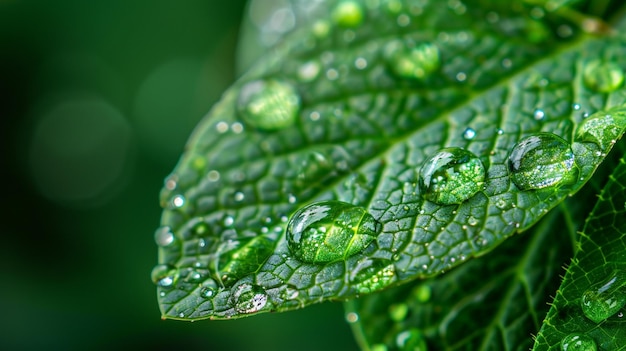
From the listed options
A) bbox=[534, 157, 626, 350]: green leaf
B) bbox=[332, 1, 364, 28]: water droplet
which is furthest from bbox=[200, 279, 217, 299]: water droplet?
bbox=[332, 1, 364, 28]: water droplet

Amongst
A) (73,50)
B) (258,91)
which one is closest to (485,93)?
(258,91)

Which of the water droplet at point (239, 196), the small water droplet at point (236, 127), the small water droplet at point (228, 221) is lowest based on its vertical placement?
the small water droplet at point (228, 221)

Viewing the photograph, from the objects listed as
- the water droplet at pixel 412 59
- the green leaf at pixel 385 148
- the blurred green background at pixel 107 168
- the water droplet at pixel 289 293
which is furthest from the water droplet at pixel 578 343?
the blurred green background at pixel 107 168

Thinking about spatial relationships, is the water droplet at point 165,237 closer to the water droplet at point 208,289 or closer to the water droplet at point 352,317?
the water droplet at point 208,289

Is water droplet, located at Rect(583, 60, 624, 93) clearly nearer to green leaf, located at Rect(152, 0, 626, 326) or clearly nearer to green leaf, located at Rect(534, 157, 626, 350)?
green leaf, located at Rect(152, 0, 626, 326)

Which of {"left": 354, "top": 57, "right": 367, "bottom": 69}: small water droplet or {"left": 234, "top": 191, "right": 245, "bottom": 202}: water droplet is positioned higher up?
{"left": 354, "top": 57, "right": 367, "bottom": 69}: small water droplet

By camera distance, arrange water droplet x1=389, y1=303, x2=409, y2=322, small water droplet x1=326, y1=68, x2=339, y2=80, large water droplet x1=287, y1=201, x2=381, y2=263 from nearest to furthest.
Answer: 1. large water droplet x1=287, y1=201, x2=381, y2=263
2. water droplet x1=389, y1=303, x2=409, y2=322
3. small water droplet x1=326, y1=68, x2=339, y2=80

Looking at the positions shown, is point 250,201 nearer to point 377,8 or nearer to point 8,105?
point 377,8
